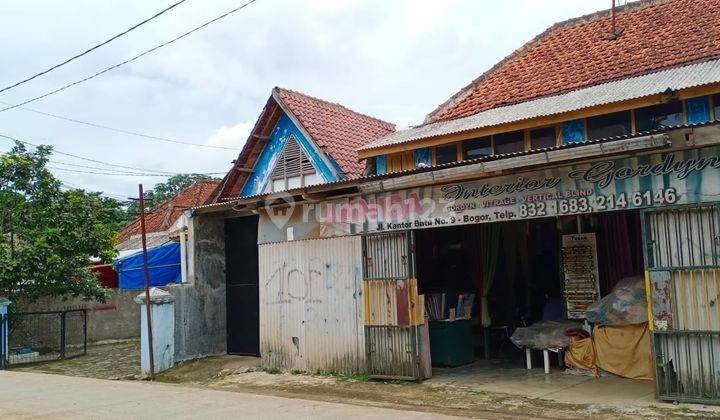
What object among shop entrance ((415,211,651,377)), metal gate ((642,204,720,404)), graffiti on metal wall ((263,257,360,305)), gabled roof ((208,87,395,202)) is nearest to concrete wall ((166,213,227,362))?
gabled roof ((208,87,395,202))

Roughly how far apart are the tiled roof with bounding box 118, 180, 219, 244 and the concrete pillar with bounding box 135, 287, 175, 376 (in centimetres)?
1373

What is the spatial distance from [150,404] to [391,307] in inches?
163

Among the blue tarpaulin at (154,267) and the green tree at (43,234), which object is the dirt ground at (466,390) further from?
the blue tarpaulin at (154,267)

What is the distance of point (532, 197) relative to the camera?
31.4 ft

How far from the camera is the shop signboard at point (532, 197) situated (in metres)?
8.20

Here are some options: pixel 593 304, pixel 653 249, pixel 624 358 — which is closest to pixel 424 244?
pixel 593 304

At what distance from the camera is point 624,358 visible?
10219 millimetres

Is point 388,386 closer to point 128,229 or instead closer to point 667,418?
point 667,418

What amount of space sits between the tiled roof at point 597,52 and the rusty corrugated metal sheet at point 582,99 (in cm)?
43

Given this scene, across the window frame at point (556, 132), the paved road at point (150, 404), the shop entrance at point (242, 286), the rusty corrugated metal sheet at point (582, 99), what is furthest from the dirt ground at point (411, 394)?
the rusty corrugated metal sheet at point (582, 99)

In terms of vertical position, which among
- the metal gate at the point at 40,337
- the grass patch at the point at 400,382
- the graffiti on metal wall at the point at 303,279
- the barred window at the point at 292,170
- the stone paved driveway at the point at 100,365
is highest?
the barred window at the point at 292,170

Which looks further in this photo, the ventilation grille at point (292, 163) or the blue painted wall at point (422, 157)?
the ventilation grille at point (292, 163)

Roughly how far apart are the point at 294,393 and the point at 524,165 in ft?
17.0

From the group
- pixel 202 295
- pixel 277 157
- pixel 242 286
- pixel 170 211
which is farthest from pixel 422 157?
pixel 170 211
